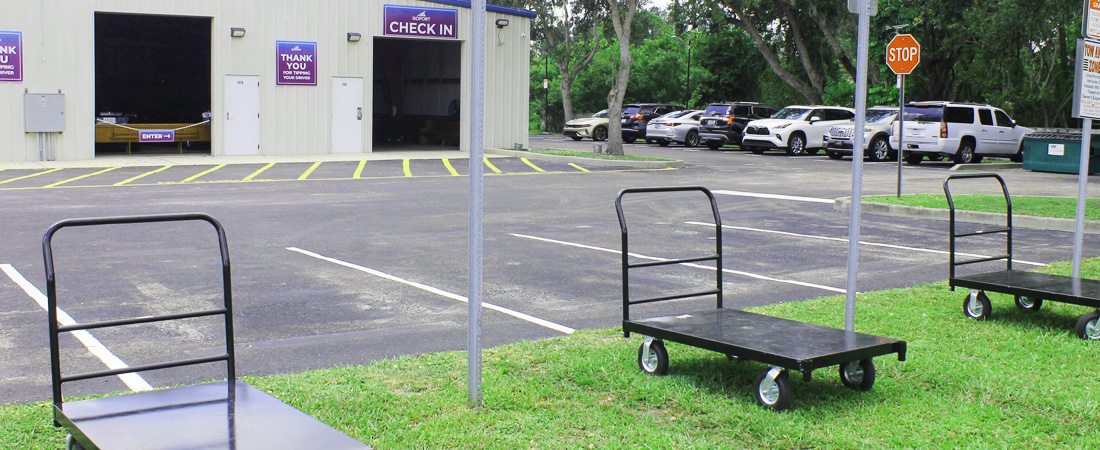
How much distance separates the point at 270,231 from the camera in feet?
38.8

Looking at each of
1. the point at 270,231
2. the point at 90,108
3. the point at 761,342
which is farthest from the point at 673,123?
the point at 761,342

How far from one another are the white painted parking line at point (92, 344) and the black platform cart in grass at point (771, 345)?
8.91 ft

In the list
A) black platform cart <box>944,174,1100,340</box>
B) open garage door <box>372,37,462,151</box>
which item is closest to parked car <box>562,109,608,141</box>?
open garage door <box>372,37,462,151</box>

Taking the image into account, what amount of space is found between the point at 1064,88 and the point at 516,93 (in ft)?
59.6

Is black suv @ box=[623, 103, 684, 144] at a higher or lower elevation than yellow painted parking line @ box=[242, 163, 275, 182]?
higher

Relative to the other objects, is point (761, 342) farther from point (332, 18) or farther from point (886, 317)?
point (332, 18)

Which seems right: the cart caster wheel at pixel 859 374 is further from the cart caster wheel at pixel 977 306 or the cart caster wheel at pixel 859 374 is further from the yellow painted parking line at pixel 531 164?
the yellow painted parking line at pixel 531 164

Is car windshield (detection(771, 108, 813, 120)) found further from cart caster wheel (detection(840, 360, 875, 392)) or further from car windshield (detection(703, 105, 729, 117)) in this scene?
cart caster wheel (detection(840, 360, 875, 392))

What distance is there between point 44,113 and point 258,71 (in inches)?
206

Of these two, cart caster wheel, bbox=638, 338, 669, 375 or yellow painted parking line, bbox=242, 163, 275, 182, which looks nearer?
cart caster wheel, bbox=638, 338, 669, 375

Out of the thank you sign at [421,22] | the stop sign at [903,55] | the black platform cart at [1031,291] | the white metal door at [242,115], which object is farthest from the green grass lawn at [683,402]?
the thank you sign at [421,22]

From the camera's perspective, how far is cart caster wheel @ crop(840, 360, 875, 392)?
5.17 meters

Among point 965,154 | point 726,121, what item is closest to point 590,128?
point 726,121

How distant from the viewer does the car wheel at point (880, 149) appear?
27.6 metres
